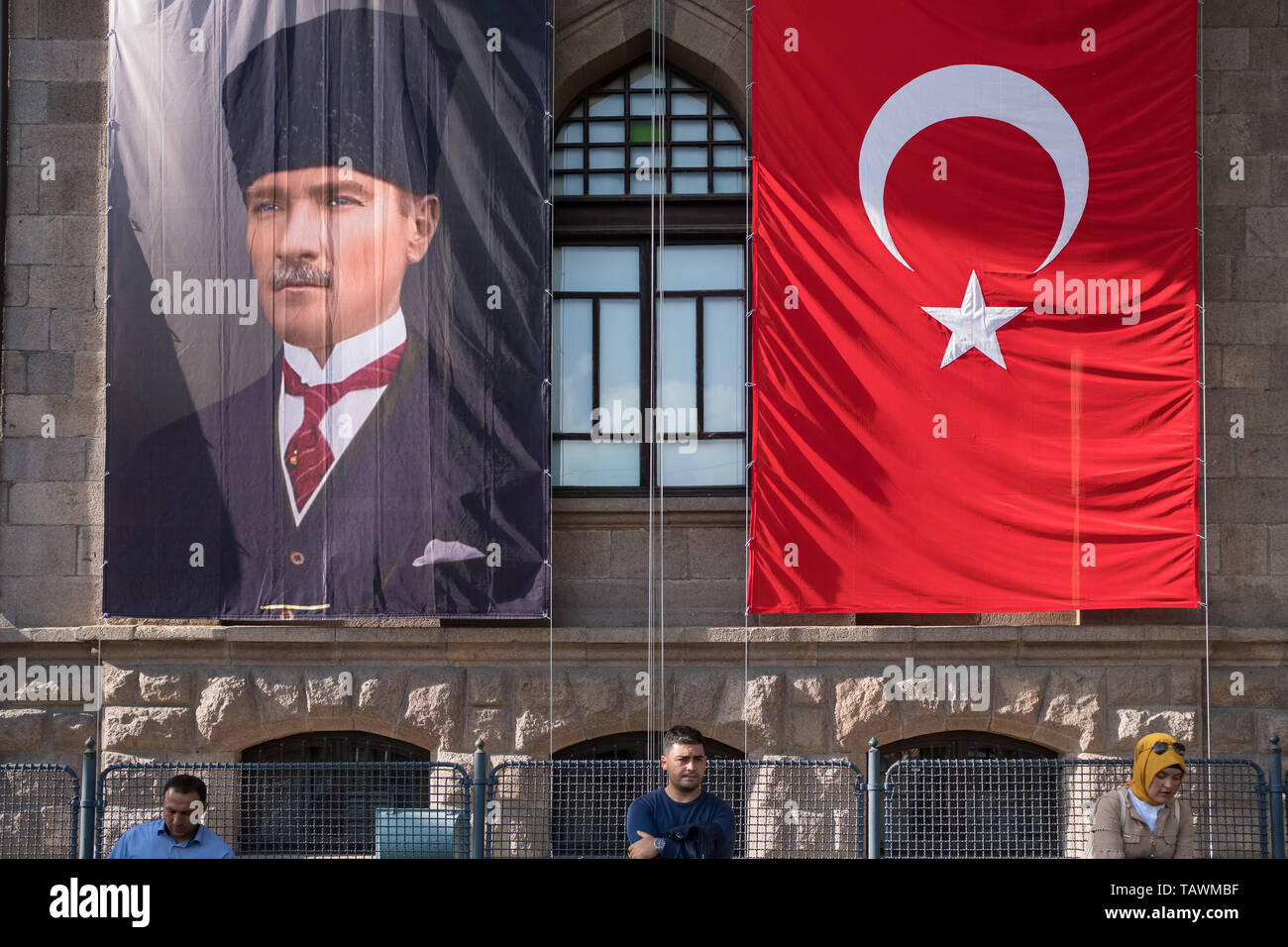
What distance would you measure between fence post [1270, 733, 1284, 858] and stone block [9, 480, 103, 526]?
9.89 meters

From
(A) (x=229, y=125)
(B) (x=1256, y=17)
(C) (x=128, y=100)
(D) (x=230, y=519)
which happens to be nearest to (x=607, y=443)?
(D) (x=230, y=519)

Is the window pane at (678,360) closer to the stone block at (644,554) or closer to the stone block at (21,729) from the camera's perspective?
the stone block at (644,554)

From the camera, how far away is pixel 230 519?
40.1ft

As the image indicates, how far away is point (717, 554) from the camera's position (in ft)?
41.4

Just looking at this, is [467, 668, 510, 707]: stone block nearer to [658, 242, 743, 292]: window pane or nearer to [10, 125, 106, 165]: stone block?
[658, 242, 743, 292]: window pane

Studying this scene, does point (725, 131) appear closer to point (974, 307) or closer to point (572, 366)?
point (572, 366)

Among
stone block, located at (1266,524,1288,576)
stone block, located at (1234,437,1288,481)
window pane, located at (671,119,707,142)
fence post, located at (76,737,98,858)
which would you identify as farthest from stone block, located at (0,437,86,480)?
stone block, located at (1266,524,1288,576)

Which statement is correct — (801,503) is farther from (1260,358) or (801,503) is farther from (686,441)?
(1260,358)

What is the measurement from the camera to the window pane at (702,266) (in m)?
13.0

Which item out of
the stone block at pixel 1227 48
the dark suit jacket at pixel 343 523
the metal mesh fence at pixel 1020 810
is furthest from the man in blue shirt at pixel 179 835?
the stone block at pixel 1227 48

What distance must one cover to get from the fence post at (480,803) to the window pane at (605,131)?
5809 millimetres

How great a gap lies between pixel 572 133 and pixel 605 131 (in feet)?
1.04

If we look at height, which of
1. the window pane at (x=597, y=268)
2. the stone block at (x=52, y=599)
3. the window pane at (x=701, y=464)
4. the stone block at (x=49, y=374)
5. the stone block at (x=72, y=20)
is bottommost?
the stone block at (x=52, y=599)
